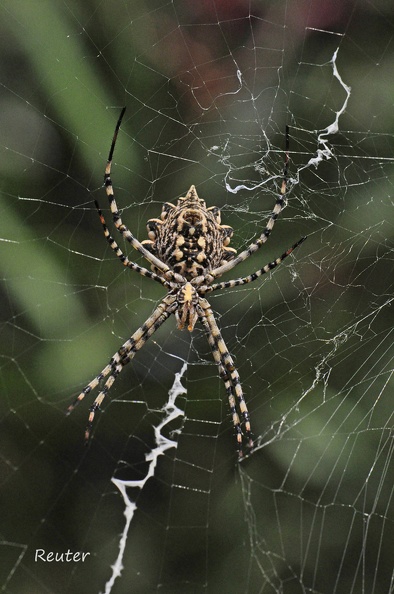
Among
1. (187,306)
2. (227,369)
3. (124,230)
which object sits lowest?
(227,369)

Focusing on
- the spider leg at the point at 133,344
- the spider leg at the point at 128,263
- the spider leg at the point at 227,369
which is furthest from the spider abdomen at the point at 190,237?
the spider leg at the point at 227,369

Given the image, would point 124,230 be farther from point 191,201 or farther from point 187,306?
point 187,306

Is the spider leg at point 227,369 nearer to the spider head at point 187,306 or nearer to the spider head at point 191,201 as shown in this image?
the spider head at point 187,306

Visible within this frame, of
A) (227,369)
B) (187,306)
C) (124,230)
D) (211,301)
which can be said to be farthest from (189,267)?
(227,369)

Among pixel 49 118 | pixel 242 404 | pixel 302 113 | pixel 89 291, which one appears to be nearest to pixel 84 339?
pixel 89 291

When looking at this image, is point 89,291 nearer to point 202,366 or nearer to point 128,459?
point 202,366
